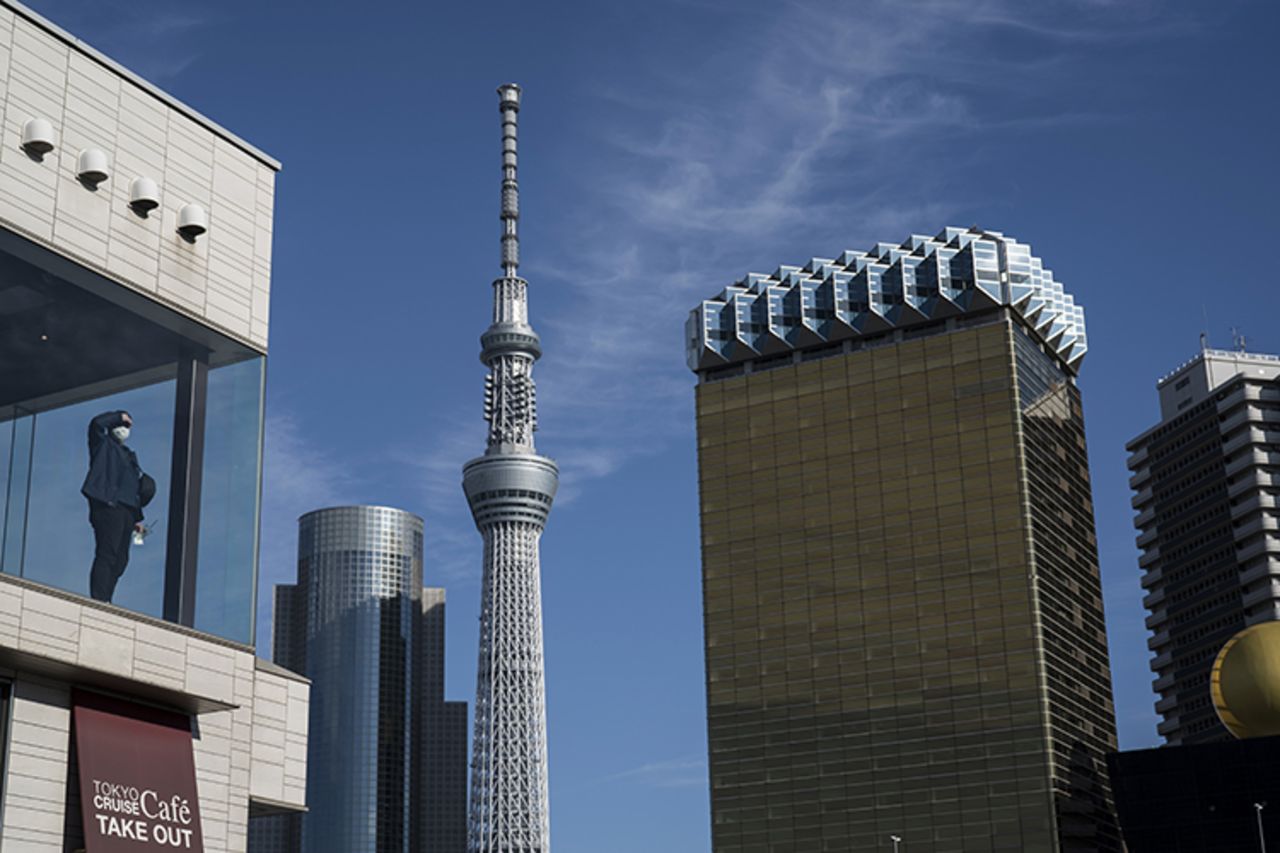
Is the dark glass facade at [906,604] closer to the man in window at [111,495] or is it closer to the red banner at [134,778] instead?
the red banner at [134,778]

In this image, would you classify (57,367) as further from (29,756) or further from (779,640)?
(779,640)

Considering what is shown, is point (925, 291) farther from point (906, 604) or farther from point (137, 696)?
point (137, 696)

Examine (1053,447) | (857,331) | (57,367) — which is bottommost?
(57,367)

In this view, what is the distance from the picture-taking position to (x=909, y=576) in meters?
181

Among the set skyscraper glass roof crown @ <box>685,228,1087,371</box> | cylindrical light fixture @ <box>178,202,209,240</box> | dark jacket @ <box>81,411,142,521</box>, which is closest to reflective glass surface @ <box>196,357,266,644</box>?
dark jacket @ <box>81,411,142,521</box>

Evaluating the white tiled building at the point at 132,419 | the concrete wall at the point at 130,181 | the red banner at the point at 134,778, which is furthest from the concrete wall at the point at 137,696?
the concrete wall at the point at 130,181

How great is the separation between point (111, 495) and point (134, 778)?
489cm

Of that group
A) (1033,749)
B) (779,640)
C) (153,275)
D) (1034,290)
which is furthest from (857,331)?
(153,275)

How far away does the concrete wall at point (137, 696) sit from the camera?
29109mm

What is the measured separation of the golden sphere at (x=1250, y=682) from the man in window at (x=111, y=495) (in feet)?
311

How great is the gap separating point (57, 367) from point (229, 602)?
17.6 ft

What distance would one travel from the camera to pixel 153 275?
33781mm

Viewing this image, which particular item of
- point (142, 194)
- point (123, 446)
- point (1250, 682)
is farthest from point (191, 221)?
point (1250, 682)

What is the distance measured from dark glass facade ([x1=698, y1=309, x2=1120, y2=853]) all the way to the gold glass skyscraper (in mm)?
219
